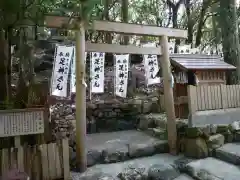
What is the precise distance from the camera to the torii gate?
205 inches

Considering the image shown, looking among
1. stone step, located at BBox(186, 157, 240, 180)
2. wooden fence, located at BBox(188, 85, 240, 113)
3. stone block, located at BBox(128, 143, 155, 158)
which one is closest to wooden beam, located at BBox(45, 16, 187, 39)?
wooden fence, located at BBox(188, 85, 240, 113)

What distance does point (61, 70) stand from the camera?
7422mm

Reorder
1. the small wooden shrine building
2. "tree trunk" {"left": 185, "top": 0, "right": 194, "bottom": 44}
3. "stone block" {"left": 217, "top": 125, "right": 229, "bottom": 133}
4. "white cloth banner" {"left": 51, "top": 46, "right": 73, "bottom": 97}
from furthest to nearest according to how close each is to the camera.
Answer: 1. "tree trunk" {"left": 185, "top": 0, "right": 194, "bottom": 44}
2. "white cloth banner" {"left": 51, "top": 46, "right": 73, "bottom": 97}
3. the small wooden shrine building
4. "stone block" {"left": 217, "top": 125, "right": 229, "bottom": 133}

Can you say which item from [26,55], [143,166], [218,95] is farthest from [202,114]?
[26,55]

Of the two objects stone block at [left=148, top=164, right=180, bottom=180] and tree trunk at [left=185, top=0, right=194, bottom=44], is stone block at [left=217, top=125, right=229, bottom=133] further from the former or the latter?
tree trunk at [left=185, top=0, right=194, bottom=44]

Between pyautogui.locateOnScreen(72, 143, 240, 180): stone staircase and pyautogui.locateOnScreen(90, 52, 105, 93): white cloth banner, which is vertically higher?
pyautogui.locateOnScreen(90, 52, 105, 93): white cloth banner

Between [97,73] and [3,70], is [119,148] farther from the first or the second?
[3,70]

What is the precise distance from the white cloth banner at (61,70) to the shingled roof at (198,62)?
3.01 m

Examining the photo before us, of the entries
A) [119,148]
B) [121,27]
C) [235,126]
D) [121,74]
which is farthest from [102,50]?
[235,126]

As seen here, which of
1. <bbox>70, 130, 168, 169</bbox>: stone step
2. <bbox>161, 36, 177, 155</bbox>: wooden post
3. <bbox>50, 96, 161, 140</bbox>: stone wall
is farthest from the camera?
<bbox>50, 96, 161, 140</bbox>: stone wall

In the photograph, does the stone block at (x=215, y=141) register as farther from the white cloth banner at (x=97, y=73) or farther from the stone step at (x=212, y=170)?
the white cloth banner at (x=97, y=73)

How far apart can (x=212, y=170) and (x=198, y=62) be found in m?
2.97

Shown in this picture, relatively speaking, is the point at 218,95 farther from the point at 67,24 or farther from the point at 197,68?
the point at 67,24

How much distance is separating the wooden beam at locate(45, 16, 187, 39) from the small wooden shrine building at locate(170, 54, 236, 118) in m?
0.74
